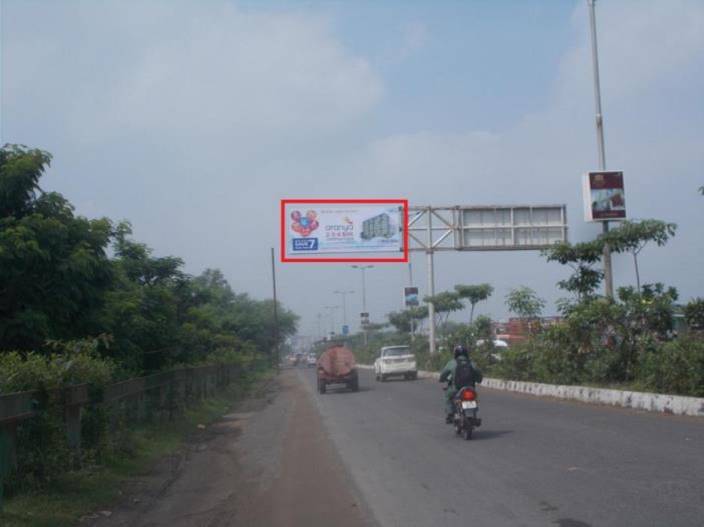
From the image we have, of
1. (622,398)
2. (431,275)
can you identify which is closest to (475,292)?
(431,275)

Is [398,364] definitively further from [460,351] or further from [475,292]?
[460,351]

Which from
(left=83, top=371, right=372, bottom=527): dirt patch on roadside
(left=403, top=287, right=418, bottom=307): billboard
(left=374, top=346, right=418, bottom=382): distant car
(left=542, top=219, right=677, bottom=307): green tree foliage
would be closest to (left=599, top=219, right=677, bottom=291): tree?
(left=542, top=219, right=677, bottom=307): green tree foliage

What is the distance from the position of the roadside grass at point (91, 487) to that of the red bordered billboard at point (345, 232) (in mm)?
14559

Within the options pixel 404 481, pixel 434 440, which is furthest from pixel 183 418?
pixel 404 481

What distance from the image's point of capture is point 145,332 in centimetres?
1919

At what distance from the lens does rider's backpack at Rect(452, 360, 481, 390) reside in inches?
573

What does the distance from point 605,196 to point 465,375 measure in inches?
376

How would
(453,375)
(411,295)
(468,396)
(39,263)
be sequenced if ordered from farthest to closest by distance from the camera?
(411,295), (453,375), (468,396), (39,263)

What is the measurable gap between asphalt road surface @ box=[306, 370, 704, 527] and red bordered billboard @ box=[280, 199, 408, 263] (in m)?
13.8

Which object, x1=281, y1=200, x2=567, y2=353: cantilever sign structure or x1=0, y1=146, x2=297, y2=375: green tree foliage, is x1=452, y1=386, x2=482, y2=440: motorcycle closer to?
x1=0, y1=146, x2=297, y2=375: green tree foliage

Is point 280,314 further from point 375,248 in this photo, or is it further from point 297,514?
point 297,514

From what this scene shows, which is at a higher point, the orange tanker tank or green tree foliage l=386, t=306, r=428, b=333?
green tree foliage l=386, t=306, r=428, b=333

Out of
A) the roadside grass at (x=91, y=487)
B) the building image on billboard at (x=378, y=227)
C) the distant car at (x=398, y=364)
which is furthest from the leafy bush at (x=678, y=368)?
the distant car at (x=398, y=364)

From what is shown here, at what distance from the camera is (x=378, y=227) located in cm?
3278
